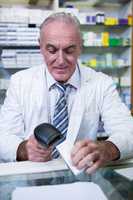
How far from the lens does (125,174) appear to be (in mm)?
850

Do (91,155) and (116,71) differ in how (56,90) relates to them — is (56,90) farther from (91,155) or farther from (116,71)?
(116,71)

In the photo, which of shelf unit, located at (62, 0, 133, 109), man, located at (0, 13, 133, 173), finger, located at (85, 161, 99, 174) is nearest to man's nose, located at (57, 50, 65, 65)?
man, located at (0, 13, 133, 173)

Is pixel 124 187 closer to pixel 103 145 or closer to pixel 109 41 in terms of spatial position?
pixel 103 145

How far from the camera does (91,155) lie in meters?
0.85

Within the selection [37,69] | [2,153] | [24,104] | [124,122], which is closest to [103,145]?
[124,122]

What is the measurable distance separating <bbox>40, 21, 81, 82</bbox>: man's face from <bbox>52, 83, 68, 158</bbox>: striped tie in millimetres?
94

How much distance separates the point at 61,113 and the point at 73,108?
0.06 metres

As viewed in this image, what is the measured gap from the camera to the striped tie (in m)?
1.29

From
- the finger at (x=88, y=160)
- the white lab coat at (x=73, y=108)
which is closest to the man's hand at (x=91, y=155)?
the finger at (x=88, y=160)

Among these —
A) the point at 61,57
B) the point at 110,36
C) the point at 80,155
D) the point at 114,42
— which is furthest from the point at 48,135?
the point at 110,36

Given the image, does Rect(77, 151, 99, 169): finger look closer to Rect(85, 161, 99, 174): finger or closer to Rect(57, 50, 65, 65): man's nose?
Rect(85, 161, 99, 174): finger

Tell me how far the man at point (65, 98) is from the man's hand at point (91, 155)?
58 millimetres

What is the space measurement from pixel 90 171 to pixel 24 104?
24.7 inches

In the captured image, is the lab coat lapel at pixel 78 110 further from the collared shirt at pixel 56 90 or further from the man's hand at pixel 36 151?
the man's hand at pixel 36 151
